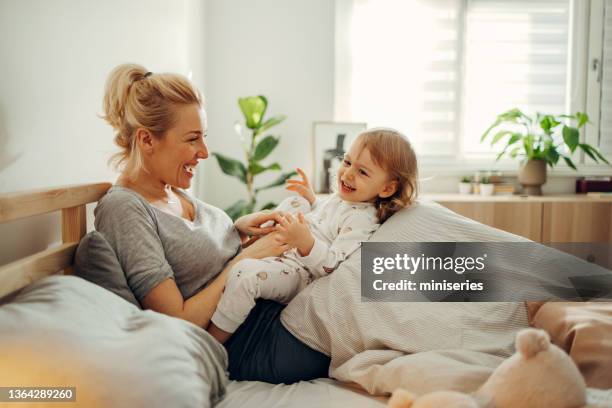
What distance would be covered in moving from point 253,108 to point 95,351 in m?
2.51

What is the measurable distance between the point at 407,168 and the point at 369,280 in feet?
1.47

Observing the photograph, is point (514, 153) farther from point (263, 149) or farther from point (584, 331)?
point (584, 331)

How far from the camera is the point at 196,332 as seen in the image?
934mm

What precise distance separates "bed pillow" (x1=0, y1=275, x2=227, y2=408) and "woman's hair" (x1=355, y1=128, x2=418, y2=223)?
84 cm

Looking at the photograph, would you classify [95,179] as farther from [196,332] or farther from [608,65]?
[608,65]

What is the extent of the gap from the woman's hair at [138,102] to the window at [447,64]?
90.0 inches

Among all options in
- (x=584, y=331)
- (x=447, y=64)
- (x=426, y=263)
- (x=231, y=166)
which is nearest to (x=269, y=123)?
(x=231, y=166)

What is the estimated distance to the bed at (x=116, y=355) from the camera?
695mm

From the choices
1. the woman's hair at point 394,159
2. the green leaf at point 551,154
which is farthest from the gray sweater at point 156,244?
the green leaf at point 551,154

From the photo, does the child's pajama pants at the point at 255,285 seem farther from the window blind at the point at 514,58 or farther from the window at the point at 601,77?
the window at the point at 601,77

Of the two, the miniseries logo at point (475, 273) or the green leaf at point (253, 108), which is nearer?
the miniseries logo at point (475, 273)

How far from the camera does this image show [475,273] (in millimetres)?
1294

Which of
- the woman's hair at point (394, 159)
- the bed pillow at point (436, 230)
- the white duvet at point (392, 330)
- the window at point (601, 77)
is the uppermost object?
the window at point (601, 77)

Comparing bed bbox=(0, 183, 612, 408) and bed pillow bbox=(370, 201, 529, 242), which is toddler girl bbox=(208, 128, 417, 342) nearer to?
bed pillow bbox=(370, 201, 529, 242)
